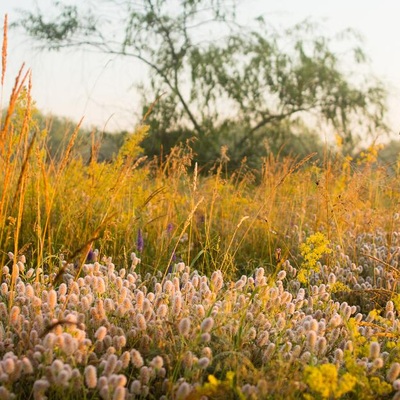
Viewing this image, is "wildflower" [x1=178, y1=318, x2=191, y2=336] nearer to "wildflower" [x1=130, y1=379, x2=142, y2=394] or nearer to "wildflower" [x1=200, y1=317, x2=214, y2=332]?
"wildflower" [x1=200, y1=317, x2=214, y2=332]

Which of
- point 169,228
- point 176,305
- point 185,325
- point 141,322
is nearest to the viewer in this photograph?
point 185,325

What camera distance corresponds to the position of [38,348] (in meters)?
1.91

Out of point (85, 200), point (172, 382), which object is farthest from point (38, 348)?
point (85, 200)

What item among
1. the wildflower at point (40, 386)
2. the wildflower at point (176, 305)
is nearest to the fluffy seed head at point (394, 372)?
the wildflower at point (176, 305)

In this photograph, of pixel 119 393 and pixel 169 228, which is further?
pixel 169 228

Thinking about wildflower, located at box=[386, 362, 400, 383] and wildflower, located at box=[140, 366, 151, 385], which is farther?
wildflower, located at box=[386, 362, 400, 383]

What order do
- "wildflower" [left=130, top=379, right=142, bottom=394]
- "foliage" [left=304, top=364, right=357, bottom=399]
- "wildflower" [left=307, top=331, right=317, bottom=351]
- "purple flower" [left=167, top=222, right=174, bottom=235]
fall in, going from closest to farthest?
"foliage" [left=304, top=364, right=357, bottom=399], "wildflower" [left=130, top=379, right=142, bottom=394], "wildflower" [left=307, top=331, right=317, bottom=351], "purple flower" [left=167, top=222, right=174, bottom=235]

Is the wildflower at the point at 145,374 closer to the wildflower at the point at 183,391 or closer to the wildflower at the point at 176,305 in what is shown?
the wildflower at the point at 183,391

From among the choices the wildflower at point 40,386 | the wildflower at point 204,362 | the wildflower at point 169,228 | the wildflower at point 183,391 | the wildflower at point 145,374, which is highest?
the wildflower at point 169,228

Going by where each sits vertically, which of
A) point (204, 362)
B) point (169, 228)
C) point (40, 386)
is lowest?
point (40, 386)

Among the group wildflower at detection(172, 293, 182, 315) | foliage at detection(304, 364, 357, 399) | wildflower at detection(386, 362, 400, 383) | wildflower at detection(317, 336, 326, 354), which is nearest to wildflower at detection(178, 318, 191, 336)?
wildflower at detection(172, 293, 182, 315)

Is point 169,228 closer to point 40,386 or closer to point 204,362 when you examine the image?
point 204,362

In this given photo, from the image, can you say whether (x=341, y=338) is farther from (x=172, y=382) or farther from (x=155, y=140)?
(x=155, y=140)

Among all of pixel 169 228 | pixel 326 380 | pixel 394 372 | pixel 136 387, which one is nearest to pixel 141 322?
pixel 136 387
